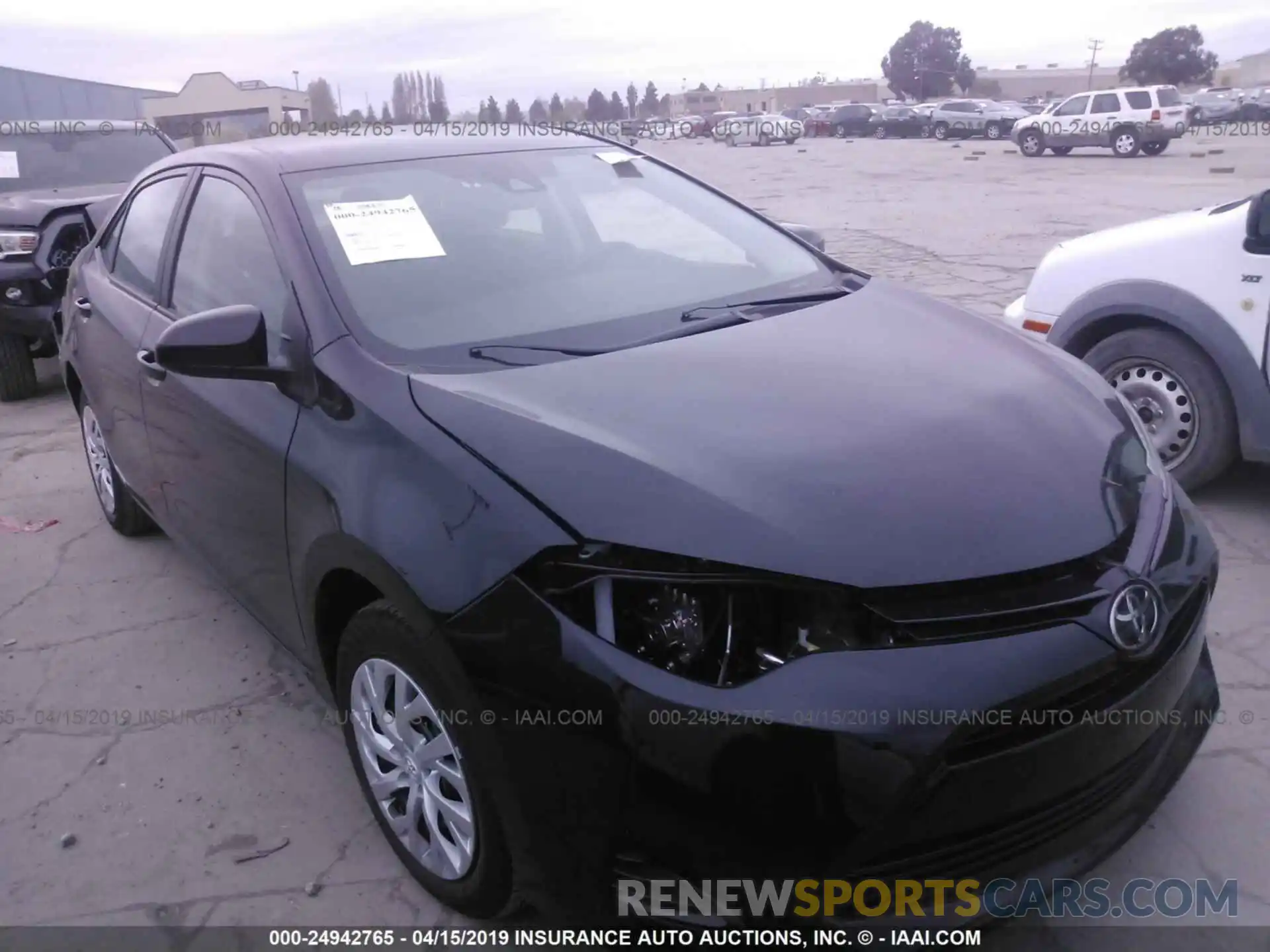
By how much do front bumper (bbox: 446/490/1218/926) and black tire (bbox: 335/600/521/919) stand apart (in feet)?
0.18

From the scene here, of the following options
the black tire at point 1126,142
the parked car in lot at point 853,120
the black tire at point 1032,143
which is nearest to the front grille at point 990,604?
the black tire at point 1126,142

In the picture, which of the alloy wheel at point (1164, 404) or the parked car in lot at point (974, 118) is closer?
the alloy wheel at point (1164, 404)

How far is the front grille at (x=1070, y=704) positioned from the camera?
1.70 m

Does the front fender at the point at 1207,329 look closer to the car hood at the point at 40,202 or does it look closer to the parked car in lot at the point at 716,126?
the car hood at the point at 40,202

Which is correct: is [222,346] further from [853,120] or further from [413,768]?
[853,120]

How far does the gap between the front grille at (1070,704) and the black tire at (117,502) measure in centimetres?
353

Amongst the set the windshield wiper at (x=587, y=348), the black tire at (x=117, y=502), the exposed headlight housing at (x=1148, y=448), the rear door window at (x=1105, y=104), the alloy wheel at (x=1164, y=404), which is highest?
the rear door window at (x=1105, y=104)

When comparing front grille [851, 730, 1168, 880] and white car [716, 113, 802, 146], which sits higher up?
white car [716, 113, 802, 146]

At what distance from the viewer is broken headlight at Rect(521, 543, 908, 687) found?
1.76 m

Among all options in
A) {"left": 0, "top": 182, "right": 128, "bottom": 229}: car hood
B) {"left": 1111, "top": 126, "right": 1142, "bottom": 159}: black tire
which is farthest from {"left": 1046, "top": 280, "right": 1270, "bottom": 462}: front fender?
{"left": 1111, "top": 126, "right": 1142, "bottom": 159}: black tire

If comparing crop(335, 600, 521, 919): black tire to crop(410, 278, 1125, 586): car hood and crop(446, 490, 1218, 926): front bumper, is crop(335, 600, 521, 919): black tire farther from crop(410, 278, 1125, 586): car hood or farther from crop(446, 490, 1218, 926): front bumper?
crop(410, 278, 1125, 586): car hood

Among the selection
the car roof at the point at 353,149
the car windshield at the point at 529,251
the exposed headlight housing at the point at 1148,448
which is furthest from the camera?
the car roof at the point at 353,149

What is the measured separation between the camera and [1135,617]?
188 centimetres

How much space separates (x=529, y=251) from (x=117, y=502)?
2513mm
